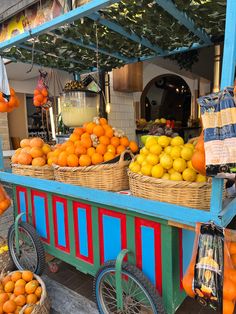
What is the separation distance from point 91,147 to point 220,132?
946 millimetres

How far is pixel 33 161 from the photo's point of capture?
197 centimetres

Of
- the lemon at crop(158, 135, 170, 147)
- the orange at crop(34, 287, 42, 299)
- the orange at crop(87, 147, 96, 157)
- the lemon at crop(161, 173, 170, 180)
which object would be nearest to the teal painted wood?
the lemon at crop(161, 173, 170, 180)

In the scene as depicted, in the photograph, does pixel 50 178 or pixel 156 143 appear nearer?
pixel 156 143

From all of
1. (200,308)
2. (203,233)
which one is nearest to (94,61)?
(203,233)

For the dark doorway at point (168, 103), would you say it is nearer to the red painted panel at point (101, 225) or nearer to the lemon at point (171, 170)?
the red painted panel at point (101, 225)

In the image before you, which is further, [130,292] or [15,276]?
[15,276]

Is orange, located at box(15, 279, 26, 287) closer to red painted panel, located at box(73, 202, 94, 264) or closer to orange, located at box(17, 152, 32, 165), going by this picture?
red painted panel, located at box(73, 202, 94, 264)

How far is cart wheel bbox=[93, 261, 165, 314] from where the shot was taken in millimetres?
1368

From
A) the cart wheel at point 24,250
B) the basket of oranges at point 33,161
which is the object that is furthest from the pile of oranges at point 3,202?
the basket of oranges at point 33,161

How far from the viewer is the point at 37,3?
3.98 metres

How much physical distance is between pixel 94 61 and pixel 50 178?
4.66 feet

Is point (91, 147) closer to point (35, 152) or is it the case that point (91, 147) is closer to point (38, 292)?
point (35, 152)

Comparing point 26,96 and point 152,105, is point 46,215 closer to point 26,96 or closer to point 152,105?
point 26,96

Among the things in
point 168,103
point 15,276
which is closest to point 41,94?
point 15,276
